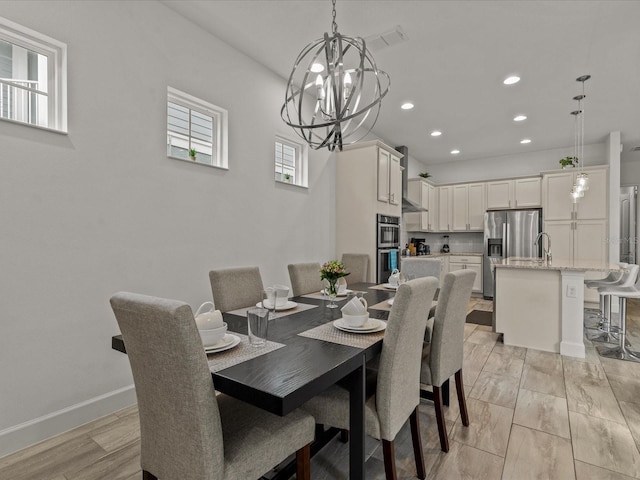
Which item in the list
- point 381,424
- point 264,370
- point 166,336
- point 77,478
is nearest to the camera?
point 166,336

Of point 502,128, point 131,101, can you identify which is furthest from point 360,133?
point 131,101

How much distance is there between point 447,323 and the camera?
178cm

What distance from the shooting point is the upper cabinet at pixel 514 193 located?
19.5 ft

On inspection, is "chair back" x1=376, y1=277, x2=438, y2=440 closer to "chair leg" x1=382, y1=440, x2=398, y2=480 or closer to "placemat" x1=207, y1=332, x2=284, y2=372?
"chair leg" x1=382, y1=440, x2=398, y2=480

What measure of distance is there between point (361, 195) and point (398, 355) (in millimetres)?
3152

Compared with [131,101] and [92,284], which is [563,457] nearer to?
[92,284]

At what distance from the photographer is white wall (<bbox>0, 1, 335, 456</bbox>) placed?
185 centimetres

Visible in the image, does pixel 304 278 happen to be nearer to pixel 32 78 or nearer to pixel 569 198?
pixel 32 78

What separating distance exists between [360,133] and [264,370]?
451cm

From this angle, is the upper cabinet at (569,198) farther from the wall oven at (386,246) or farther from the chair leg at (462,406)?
the chair leg at (462,406)

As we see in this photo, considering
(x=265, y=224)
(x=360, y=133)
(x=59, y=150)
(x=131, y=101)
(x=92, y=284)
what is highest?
(x=360, y=133)

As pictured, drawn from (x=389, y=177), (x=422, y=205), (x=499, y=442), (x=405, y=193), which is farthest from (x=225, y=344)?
(x=422, y=205)

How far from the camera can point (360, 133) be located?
5.05 m

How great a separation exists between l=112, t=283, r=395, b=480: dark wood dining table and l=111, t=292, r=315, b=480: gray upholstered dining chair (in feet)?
0.35
